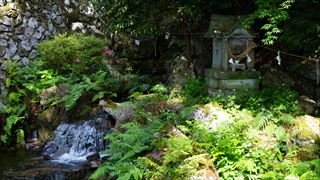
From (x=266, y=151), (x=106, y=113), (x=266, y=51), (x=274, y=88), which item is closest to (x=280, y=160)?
(x=266, y=151)

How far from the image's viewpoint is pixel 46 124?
14.0 meters

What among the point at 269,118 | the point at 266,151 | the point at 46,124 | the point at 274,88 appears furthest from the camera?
the point at 46,124

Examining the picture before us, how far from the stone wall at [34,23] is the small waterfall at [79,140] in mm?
4045

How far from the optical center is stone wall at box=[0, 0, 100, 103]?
1566cm

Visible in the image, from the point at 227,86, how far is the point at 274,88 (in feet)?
4.47

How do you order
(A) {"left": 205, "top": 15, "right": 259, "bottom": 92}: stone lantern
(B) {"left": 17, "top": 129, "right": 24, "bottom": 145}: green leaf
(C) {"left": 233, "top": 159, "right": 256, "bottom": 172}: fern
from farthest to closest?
1. (B) {"left": 17, "top": 129, "right": 24, "bottom": 145}: green leaf
2. (A) {"left": 205, "top": 15, "right": 259, "bottom": 92}: stone lantern
3. (C) {"left": 233, "top": 159, "right": 256, "bottom": 172}: fern

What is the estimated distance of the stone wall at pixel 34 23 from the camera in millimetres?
15664

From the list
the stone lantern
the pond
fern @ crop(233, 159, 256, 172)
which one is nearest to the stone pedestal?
the stone lantern

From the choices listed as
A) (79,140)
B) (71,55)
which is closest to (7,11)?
(71,55)

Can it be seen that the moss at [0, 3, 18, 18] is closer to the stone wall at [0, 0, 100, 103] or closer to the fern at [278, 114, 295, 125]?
the stone wall at [0, 0, 100, 103]

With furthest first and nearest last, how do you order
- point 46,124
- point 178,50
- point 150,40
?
1. point 150,40
2. point 178,50
3. point 46,124

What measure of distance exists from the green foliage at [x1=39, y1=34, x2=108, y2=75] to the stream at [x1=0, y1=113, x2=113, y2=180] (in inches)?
113

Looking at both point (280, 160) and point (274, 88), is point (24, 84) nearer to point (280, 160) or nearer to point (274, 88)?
point (274, 88)

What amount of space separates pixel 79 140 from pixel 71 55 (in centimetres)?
409
